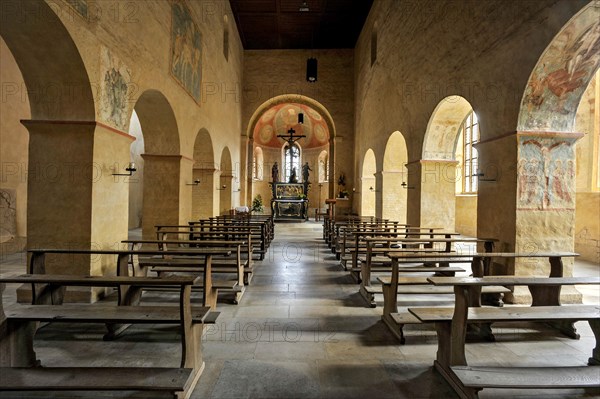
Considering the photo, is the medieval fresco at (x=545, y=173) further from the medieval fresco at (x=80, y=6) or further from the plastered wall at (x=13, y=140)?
the plastered wall at (x=13, y=140)

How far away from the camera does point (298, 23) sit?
15.7 metres

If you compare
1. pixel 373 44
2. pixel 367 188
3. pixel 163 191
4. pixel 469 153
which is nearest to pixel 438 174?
pixel 469 153

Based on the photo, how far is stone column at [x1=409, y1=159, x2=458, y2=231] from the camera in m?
8.50

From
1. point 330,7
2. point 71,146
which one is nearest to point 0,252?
point 71,146

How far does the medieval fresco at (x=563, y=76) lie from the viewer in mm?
4242

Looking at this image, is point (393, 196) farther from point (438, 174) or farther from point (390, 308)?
point (390, 308)

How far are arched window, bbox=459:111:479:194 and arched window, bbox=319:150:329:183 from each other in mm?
12220

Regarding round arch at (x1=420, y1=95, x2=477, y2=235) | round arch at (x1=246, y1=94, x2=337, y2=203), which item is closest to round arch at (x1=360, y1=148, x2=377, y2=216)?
round arch at (x1=246, y1=94, x2=337, y2=203)

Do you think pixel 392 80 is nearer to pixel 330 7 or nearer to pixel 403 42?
pixel 403 42

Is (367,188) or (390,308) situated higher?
(367,188)

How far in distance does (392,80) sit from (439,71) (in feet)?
11.8

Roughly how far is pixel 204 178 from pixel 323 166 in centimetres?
1449

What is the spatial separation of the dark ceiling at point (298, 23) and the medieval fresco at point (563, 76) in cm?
1108

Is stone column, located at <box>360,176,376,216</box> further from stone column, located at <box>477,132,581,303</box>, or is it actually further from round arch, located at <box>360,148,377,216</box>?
stone column, located at <box>477,132,581,303</box>
